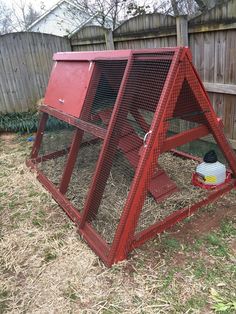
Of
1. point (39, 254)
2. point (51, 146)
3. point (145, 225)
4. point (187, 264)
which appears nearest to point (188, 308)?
point (187, 264)

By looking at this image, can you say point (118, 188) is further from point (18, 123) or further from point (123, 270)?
point (18, 123)

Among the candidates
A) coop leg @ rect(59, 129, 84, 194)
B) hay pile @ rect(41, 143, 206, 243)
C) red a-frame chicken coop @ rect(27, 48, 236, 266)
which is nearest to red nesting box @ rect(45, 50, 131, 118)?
red a-frame chicken coop @ rect(27, 48, 236, 266)

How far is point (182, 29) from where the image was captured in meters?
3.37

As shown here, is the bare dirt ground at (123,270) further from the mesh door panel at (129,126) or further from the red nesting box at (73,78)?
the red nesting box at (73,78)

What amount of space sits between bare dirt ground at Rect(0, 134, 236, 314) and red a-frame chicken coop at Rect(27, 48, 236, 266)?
0.12 m

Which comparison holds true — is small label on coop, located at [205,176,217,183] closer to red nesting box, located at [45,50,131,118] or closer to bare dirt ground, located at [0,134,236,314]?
bare dirt ground, located at [0,134,236,314]

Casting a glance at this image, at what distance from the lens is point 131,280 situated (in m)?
2.05

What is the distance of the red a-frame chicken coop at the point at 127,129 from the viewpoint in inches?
82.0

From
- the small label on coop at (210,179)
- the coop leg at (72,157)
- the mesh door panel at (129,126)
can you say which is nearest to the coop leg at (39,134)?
the coop leg at (72,157)

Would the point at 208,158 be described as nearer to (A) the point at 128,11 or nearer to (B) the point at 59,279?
(B) the point at 59,279

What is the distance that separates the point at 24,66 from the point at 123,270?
201 inches

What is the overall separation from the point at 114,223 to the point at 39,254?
697 mm

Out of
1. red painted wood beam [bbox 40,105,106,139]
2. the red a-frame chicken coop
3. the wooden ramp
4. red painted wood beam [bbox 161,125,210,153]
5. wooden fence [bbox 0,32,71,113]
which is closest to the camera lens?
the red a-frame chicken coop

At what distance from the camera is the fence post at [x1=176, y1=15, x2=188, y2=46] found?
3.35 metres
